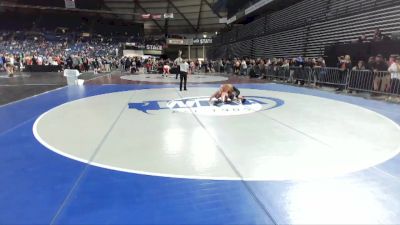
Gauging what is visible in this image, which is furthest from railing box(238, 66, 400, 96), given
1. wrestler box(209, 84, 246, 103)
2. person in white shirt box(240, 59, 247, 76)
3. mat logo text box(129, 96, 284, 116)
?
person in white shirt box(240, 59, 247, 76)

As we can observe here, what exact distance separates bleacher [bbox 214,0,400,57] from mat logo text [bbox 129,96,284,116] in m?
7.88

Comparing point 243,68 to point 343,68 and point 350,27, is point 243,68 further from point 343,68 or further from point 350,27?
point 343,68

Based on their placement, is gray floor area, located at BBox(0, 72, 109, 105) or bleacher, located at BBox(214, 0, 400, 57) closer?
gray floor area, located at BBox(0, 72, 109, 105)

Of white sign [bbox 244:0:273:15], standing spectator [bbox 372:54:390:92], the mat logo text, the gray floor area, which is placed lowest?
the gray floor area

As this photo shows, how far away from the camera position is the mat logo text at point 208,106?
8.16 meters

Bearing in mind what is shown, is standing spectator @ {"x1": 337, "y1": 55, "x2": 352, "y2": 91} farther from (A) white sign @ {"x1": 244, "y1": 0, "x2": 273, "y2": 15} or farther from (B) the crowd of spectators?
(A) white sign @ {"x1": 244, "y1": 0, "x2": 273, "y2": 15}

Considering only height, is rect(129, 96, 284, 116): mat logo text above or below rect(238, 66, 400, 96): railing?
below

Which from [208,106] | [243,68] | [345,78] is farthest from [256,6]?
[208,106]

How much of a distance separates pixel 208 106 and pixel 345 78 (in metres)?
7.69

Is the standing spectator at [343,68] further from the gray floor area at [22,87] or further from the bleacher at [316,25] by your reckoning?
the gray floor area at [22,87]

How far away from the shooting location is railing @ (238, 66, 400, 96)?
1116 cm

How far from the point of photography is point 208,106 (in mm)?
8969

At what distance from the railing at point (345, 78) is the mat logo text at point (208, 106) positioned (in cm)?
406

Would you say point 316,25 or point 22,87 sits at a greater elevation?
point 316,25
